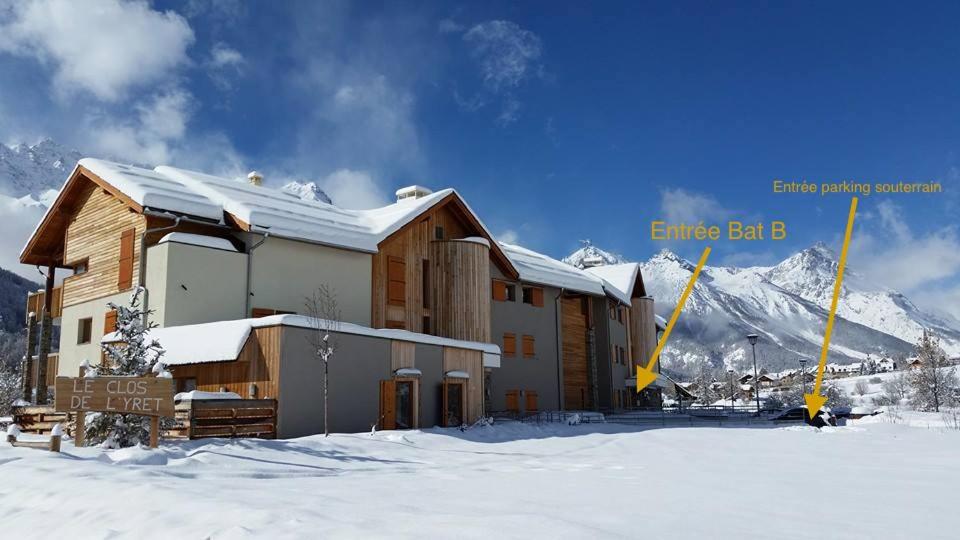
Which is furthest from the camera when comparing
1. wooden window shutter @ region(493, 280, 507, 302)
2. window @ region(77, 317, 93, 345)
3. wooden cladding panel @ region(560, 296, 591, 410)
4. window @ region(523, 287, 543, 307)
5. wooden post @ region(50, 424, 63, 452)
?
wooden cladding panel @ region(560, 296, 591, 410)

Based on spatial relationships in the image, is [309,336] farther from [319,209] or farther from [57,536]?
[57,536]

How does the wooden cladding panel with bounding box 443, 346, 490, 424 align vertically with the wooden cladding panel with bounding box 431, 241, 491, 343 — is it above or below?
below

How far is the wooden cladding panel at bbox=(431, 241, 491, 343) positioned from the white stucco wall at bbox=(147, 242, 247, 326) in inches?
354

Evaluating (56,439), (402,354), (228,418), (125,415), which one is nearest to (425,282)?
(402,354)

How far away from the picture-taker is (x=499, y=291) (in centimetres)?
3681

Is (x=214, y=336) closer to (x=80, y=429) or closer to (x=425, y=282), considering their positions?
(x=80, y=429)

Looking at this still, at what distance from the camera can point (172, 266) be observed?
79.5 ft

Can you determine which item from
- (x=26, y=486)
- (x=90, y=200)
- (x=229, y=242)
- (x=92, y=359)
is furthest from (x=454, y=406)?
(x=26, y=486)

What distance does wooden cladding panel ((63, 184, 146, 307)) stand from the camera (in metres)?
26.0

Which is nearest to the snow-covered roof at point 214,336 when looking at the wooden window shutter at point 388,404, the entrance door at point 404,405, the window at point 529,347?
the wooden window shutter at point 388,404

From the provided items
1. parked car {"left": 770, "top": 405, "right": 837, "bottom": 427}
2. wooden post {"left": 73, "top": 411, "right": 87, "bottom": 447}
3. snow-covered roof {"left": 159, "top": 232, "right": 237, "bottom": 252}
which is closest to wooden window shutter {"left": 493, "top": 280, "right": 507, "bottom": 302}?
parked car {"left": 770, "top": 405, "right": 837, "bottom": 427}

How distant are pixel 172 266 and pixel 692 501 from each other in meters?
18.8

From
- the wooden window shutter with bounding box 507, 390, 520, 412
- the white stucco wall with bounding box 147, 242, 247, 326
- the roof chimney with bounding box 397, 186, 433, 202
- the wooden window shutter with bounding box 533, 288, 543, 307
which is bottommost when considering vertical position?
the wooden window shutter with bounding box 507, 390, 520, 412

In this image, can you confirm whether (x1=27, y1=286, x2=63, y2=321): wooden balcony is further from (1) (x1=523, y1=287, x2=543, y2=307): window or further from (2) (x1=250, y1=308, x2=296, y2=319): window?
(1) (x1=523, y1=287, x2=543, y2=307): window
